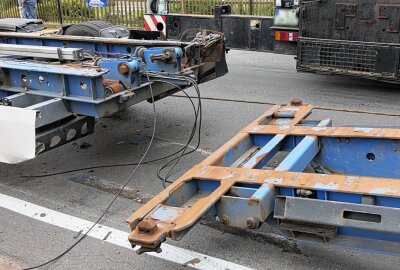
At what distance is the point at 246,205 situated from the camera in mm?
2908

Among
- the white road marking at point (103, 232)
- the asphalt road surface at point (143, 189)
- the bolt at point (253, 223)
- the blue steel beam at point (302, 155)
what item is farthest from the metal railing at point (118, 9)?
the bolt at point (253, 223)

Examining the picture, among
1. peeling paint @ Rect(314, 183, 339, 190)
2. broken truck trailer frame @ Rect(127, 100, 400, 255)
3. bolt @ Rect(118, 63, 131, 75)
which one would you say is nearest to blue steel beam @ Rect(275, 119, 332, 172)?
broken truck trailer frame @ Rect(127, 100, 400, 255)

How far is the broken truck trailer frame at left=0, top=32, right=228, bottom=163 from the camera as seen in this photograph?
426 centimetres

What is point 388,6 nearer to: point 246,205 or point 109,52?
point 109,52

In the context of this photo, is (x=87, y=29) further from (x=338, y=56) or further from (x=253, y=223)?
(x=253, y=223)

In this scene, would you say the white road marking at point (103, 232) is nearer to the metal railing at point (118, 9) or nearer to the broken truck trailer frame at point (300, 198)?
the broken truck trailer frame at point (300, 198)

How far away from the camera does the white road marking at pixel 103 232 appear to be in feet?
11.4

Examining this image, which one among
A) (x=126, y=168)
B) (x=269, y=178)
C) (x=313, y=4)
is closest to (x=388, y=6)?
(x=313, y=4)

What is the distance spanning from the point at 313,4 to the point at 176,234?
588 cm

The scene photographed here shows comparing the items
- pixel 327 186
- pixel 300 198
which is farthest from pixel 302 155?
pixel 300 198

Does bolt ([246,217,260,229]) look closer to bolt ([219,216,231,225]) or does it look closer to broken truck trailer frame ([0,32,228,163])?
bolt ([219,216,231,225])

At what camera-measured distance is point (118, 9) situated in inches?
620

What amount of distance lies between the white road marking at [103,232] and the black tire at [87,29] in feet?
9.57

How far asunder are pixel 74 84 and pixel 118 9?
11.8 meters
